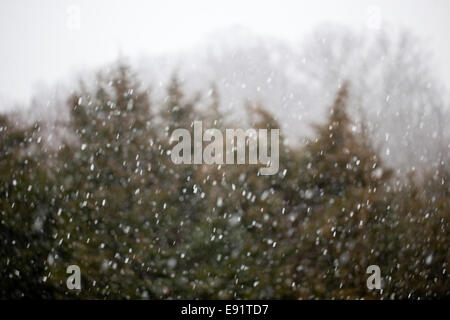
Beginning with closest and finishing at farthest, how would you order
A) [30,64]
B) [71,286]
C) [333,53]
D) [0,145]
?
[71,286] → [0,145] → [30,64] → [333,53]

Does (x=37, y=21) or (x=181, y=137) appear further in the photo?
(x=37, y=21)

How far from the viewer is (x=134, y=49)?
4.59 metres

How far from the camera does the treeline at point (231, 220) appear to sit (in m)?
2.38

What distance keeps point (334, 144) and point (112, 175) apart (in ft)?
5.68

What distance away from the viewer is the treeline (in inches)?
93.9

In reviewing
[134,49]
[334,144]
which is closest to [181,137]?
[334,144]

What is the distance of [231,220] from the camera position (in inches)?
94.0

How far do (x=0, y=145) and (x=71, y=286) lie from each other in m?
1.46

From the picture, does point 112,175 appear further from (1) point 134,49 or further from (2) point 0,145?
(1) point 134,49

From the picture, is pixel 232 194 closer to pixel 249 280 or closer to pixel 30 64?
pixel 249 280
